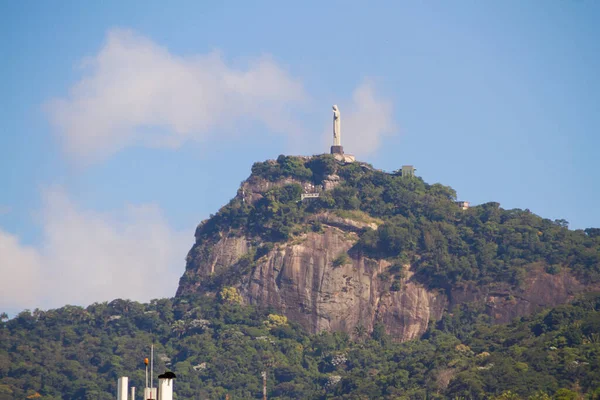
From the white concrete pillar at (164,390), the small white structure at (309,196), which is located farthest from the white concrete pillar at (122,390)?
the small white structure at (309,196)

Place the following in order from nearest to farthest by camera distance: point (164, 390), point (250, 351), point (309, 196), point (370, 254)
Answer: point (164, 390) → point (250, 351) → point (370, 254) → point (309, 196)

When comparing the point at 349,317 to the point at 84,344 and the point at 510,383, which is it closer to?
the point at 84,344

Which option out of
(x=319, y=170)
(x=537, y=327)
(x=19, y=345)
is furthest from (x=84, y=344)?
(x=537, y=327)

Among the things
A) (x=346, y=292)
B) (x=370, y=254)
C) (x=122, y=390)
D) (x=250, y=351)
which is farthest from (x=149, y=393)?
(x=370, y=254)

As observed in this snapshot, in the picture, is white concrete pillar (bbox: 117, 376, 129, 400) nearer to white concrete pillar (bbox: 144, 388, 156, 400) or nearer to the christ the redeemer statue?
white concrete pillar (bbox: 144, 388, 156, 400)

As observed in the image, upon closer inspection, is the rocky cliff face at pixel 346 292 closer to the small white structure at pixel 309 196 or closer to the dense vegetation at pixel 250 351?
the dense vegetation at pixel 250 351

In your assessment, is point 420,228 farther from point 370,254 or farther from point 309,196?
point 309,196

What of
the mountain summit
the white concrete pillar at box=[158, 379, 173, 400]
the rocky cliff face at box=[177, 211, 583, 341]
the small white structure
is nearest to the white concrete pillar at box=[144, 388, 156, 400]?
the white concrete pillar at box=[158, 379, 173, 400]
